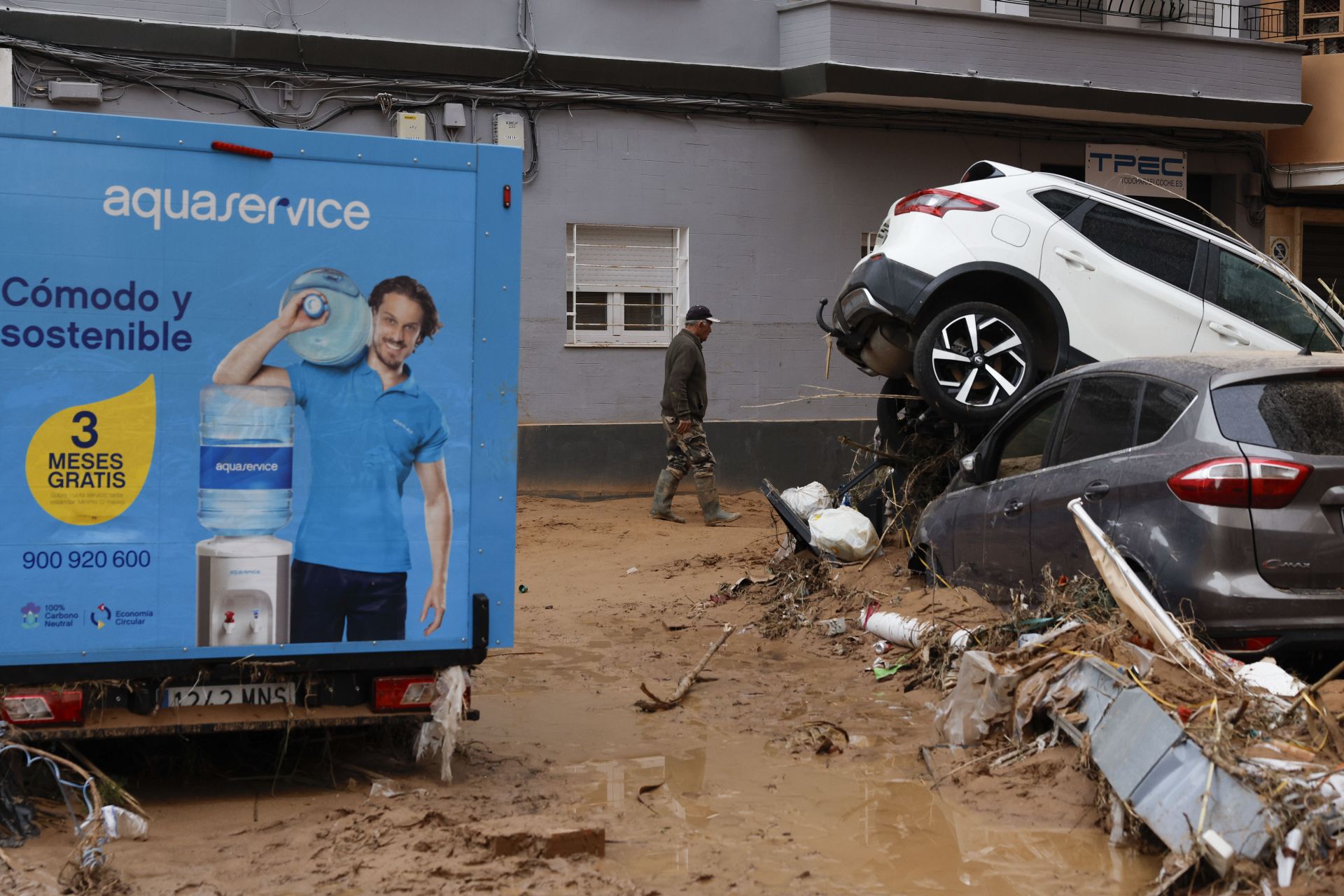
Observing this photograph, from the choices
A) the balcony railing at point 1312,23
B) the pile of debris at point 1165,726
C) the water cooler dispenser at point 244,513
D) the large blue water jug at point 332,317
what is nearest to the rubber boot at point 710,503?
the pile of debris at point 1165,726

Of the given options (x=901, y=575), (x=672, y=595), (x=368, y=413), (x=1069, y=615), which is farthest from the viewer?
(x=672, y=595)

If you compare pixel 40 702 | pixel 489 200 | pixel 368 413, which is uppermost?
pixel 489 200

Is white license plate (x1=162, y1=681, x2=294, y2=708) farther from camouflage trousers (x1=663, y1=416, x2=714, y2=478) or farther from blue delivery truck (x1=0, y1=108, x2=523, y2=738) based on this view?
camouflage trousers (x1=663, y1=416, x2=714, y2=478)

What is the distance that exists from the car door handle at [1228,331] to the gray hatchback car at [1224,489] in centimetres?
297

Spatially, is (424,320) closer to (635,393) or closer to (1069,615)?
(1069,615)

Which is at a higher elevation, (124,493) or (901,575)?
(124,493)

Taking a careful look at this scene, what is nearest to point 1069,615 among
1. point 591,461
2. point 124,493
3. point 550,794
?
point 550,794

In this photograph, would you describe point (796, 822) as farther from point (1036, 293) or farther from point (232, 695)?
point (1036, 293)

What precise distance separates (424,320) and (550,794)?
1.93 metres

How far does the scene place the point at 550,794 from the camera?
5359 millimetres

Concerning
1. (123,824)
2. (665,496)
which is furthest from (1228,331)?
(123,824)

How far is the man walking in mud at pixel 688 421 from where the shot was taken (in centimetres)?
1288

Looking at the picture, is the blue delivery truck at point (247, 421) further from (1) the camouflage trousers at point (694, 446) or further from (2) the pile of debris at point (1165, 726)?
(1) the camouflage trousers at point (694, 446)

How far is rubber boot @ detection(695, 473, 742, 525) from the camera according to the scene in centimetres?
1289
